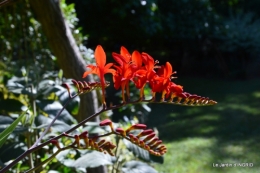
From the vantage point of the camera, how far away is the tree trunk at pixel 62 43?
187cm

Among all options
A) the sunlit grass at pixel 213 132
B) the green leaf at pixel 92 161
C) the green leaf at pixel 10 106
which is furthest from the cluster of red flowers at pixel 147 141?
the sunlit grass at pixel 213 132

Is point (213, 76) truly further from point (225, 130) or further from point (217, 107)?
point (225, 130)

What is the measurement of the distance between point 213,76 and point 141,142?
6892mm

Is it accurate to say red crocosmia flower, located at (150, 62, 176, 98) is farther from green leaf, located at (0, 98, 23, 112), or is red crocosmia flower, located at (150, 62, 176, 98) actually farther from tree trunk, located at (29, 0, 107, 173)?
tree trunk, located at (29, 0, 107, 173)

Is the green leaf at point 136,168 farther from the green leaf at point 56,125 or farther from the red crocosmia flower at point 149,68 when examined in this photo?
the red crocosmia flower at point 149,68

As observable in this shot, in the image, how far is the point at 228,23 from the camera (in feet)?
24.2

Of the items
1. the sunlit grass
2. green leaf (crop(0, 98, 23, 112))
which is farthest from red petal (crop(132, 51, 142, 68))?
the sunlit grass

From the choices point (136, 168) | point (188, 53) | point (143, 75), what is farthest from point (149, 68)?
point (188, 53)

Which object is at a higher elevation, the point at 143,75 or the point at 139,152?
the point at 143,75

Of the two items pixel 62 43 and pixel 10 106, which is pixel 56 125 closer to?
pixel 10 106

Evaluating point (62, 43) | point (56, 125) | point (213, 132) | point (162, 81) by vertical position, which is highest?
point (62, 43)

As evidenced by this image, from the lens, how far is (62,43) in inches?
74.7

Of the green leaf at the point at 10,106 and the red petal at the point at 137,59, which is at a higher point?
the red petal at the point at 137,59

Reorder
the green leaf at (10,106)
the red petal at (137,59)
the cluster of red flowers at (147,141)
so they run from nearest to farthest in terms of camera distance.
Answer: the cluster of red flowers at (147,141) < the red petal at (137,59) < the green leaf at (10,106)
